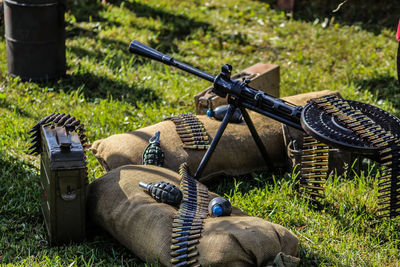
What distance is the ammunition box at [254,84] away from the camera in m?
5.63

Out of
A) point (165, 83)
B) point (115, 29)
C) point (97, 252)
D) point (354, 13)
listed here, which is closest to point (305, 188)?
point (97, 252)

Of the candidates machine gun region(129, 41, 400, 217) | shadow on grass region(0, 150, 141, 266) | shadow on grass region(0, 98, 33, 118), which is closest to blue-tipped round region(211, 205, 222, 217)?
shadow on grass region(0, 150, 141, 266)

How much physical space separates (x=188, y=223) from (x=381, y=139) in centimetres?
146

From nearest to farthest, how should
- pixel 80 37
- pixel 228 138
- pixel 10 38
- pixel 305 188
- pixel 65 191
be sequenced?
pixel 65 191 → pixel 305 188 → pixel 228 138 → pixel 10 38 → pixel 80 37

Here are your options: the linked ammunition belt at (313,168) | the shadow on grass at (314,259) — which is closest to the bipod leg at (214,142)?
the linked ammunition belt at (313,168)

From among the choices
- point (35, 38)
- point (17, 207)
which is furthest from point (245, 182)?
point (35, 38)

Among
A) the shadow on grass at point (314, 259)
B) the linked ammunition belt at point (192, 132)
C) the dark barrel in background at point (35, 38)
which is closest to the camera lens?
the shadow on grass at point (314, 259)

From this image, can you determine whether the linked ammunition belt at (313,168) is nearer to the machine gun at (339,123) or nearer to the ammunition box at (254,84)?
the machine gun at (339,123)

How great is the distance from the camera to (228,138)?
200 inches

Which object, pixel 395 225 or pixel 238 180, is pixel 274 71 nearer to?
pixel 238 180

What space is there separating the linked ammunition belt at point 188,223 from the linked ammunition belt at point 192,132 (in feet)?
2.38

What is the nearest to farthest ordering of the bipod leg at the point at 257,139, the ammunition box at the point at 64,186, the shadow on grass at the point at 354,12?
the ammunition box at the point at 64,186 → the bipod leg at the point at 257,139 → the shadow on grass at the point at 354,12

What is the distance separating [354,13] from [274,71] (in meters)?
3.96

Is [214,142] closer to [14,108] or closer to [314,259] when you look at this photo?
[314,259]
